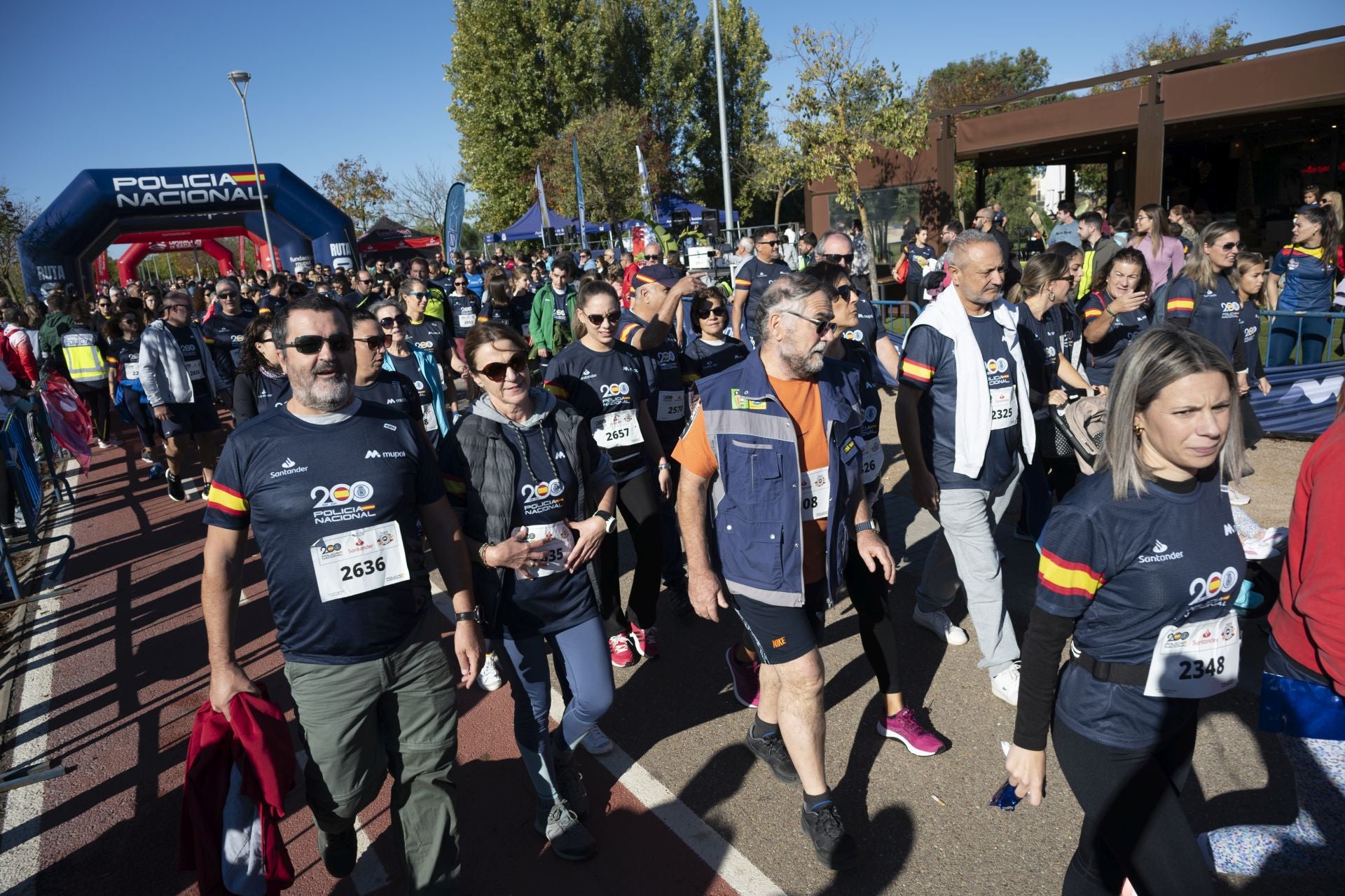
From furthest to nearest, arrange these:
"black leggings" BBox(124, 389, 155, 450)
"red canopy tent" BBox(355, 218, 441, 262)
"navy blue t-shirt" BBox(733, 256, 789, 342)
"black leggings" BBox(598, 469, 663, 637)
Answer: "red canopy tent" BBox(355, 218, 441, 262), "black leggings" BBox(124, 389, 155, 450), "navy blue t-shirt" BBox(733, 256, 789, 342), "black leggings" BBox(598, 469, 663, 637)

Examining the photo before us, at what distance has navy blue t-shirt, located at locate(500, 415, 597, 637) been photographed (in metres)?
3.24

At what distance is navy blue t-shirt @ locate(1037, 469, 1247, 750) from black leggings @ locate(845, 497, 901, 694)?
55.8 inches

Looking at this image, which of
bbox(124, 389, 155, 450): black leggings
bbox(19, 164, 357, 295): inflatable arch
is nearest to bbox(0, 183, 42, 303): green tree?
bbox(19, 164, 357, 295): inflatable arch

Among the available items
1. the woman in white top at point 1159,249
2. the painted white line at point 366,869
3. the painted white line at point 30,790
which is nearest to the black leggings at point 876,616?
the painted white line at point 366,869

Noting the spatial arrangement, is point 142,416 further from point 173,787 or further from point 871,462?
point 871,462

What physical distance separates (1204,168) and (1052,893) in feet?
96.7

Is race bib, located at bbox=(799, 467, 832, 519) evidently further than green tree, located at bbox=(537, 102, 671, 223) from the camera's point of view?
No

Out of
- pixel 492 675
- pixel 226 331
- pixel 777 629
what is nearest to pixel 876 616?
pixel 777 629

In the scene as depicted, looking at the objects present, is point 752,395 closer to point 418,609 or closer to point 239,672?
point 418,609

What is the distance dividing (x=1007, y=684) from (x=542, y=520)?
2.41 metres

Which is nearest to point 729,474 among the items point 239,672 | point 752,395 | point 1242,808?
point 752,395

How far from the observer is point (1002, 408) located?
4.05 meters

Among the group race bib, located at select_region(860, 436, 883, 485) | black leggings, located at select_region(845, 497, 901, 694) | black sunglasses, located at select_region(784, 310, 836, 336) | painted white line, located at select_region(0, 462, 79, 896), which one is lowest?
painted white line, located at select_region(0, 462, 79, 896)

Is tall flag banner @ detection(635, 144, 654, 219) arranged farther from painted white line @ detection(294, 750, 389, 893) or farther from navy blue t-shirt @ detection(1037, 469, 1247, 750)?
navy blue t-shirt @ detection(1037, 469, 1247, 750)
